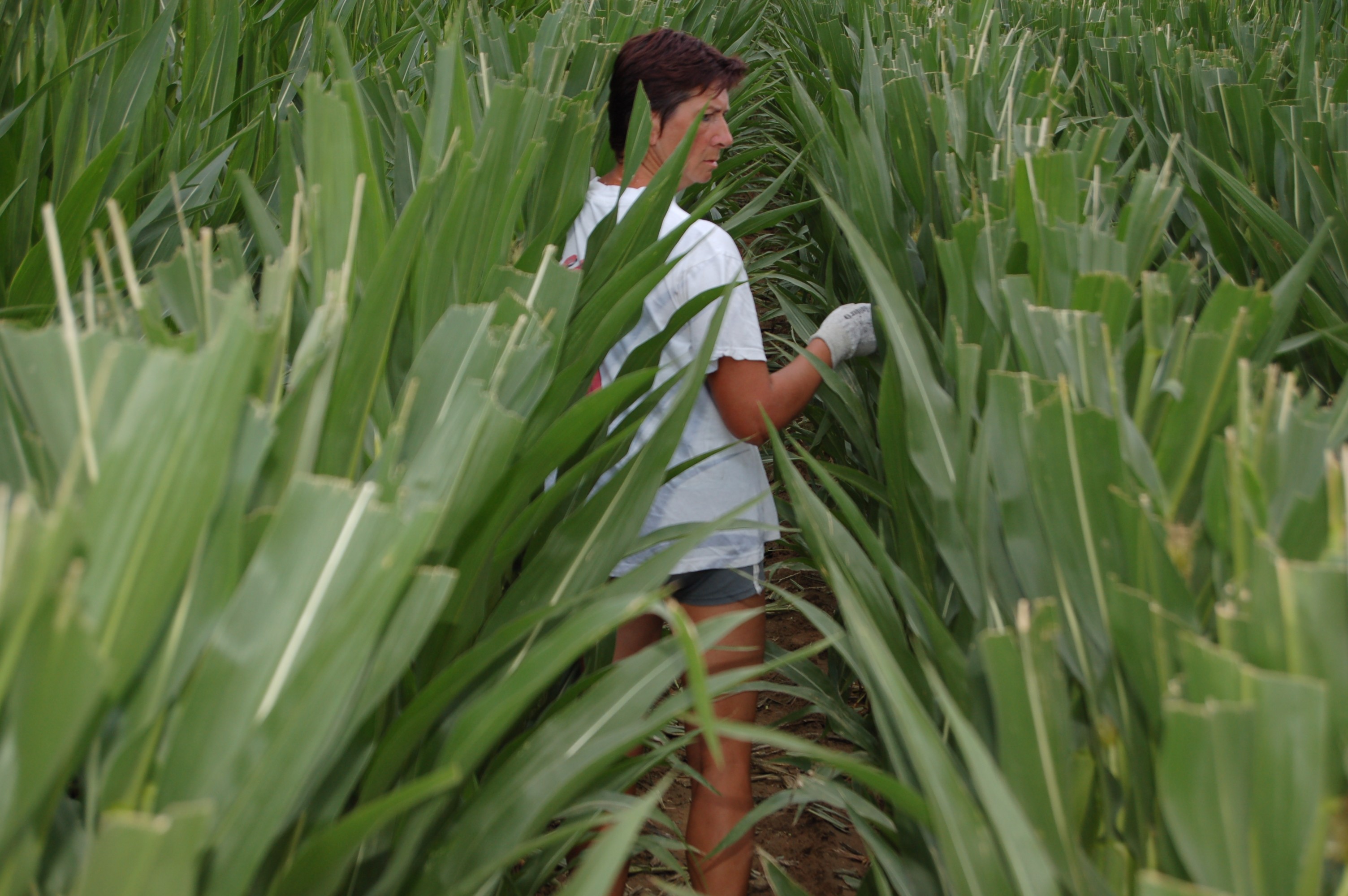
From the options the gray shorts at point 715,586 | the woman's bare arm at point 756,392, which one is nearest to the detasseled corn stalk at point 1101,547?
the woman's bare arm at point 756,392

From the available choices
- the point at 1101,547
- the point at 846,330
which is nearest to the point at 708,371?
the point at 846,330

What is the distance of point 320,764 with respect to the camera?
53 centimetres

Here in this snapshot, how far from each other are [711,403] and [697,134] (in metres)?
0.39

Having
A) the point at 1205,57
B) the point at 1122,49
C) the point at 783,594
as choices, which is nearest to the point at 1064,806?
the point at 783,594

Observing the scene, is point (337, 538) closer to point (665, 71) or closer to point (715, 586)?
point (715, 586)

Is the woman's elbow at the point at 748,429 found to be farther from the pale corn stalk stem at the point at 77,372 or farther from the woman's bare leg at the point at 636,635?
the pale corn stalk stem at the point at 77,372

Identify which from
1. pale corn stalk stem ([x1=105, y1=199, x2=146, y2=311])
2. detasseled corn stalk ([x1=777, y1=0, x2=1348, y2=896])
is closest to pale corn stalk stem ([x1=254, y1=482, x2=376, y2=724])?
pale corn stalk stem ([x1=105, y1=199, x2=146, y2=311])

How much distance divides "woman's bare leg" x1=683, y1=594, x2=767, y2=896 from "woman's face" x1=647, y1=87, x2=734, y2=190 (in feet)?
1.89

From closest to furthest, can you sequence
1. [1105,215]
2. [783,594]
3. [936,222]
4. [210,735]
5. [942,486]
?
[210,735], [783,594], [942,486], [1105,215], [936,222]

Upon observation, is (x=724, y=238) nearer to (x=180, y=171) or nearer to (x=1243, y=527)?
(x=180, y=171)

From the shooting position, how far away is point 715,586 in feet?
4.63

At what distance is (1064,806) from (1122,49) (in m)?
2.24

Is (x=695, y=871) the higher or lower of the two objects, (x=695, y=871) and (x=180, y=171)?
the lower

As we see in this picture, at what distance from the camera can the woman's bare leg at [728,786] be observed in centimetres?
138
